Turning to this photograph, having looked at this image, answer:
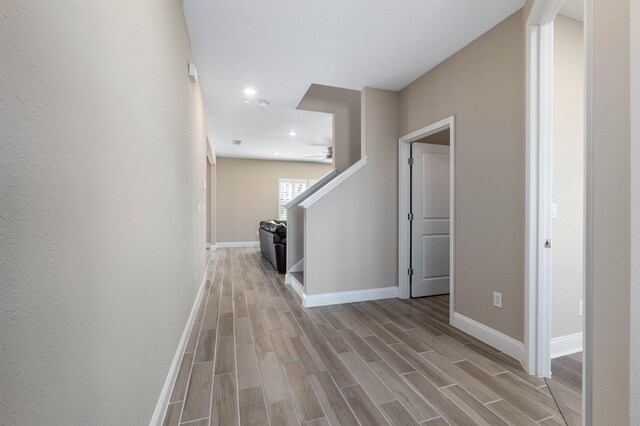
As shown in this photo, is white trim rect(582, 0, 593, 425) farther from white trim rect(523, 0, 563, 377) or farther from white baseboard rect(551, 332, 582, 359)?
white baseboard rect(551, 332, 582, 359)

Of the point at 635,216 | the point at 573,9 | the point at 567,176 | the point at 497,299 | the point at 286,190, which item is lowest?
the point at 497,299

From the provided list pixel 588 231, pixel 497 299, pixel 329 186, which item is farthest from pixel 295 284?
pixel 588 231

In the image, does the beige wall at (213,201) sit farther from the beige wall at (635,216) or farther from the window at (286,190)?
the beige wall at (635,216)

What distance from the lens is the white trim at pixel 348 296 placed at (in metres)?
3.22

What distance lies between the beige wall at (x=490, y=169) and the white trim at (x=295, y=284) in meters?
1.75

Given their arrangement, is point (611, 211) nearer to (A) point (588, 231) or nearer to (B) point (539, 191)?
(A) point (588, 231)

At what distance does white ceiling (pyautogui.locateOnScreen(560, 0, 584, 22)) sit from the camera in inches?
78.6

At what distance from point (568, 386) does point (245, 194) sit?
300 inches

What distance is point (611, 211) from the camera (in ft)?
2.98

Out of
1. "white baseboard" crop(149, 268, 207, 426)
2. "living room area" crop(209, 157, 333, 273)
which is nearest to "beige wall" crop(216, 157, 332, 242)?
"living room area" crop(209, 157, 333, 273)

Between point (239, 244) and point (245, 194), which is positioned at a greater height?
point (245, 194)

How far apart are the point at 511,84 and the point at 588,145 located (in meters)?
1.41

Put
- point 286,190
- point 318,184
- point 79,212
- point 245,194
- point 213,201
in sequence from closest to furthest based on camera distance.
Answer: point 79,212 → point 318,184 → point 213,201 → point 245,194 → point 286,190

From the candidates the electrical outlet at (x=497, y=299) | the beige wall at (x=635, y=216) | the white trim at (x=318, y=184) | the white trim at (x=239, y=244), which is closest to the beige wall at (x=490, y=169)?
the electrical outlet at (x=497, y=299)
